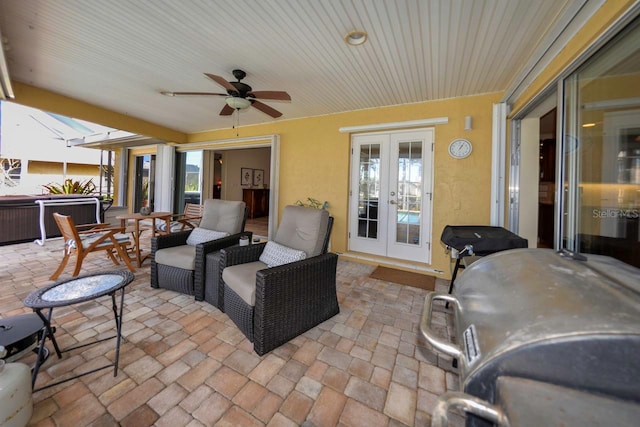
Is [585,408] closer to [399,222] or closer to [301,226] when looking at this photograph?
[301,226]

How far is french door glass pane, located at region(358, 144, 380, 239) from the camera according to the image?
4.15 m

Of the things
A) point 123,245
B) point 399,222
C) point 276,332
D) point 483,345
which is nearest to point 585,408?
point 483,345

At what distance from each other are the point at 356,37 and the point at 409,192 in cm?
233

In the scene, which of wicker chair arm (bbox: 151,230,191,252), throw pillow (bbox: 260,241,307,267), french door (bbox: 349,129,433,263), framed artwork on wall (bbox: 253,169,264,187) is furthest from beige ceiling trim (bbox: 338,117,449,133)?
framed artwork on wall (bbox: 253,169,264,187)

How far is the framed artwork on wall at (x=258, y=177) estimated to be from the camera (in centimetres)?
928

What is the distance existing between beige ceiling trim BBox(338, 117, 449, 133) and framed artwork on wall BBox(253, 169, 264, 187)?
5702 millimetres

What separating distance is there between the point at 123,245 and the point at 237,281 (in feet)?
7.97

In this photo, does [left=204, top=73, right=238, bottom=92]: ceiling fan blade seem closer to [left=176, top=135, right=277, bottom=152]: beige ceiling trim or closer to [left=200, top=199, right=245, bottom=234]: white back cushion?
[left=200, top=199, right=245, bottom=234]: white back cushion

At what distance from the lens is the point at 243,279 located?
203 cm

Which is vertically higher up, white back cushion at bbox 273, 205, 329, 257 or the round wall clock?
the round wall clock

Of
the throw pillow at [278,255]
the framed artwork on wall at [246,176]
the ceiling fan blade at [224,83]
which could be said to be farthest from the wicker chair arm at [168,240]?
the framed artwork on wall at [246,176]

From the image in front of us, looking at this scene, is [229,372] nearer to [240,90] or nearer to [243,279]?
[243,279]

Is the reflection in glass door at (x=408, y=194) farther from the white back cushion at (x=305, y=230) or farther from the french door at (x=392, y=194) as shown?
the white back cushion at (x=305, y=230)

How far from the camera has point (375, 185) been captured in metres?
4.16
